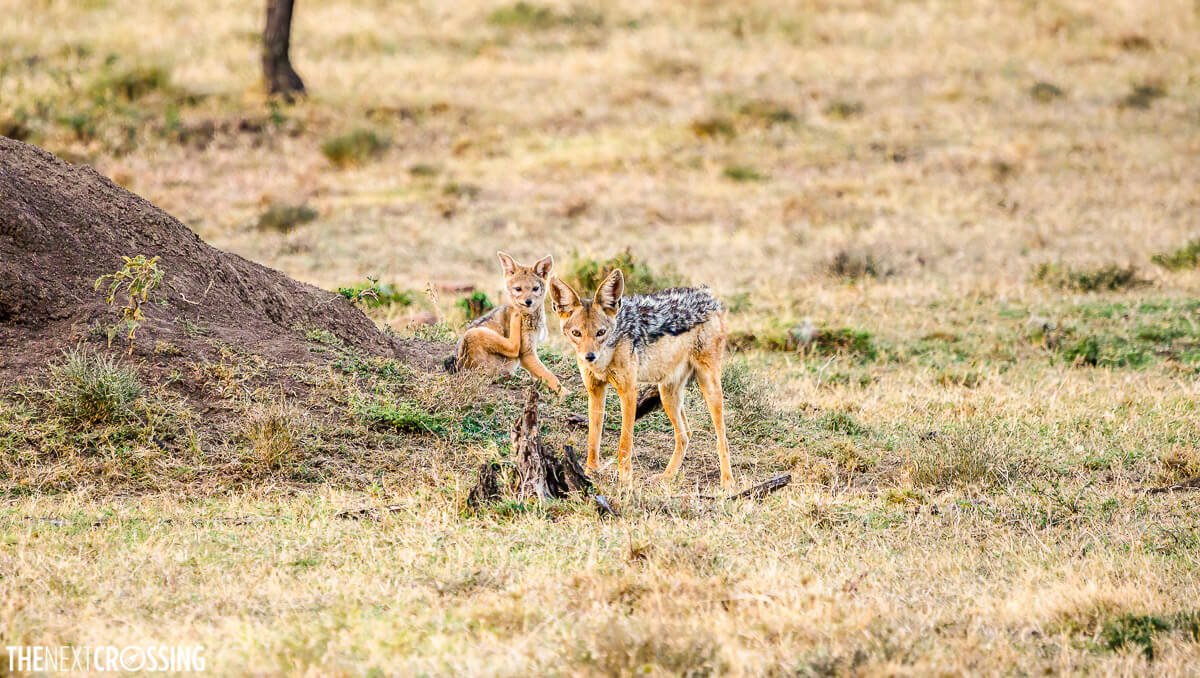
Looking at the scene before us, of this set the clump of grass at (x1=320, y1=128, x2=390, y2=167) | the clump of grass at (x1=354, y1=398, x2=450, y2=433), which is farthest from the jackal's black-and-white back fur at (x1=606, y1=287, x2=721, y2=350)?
the clump of grass at (x1=320, y1=128, x2=390, y2=167)

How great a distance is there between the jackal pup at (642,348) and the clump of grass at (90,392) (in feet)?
8.98

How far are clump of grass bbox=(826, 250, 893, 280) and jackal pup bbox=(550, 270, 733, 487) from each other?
7.50m

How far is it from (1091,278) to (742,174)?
7.92 meters

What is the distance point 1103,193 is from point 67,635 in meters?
18.9

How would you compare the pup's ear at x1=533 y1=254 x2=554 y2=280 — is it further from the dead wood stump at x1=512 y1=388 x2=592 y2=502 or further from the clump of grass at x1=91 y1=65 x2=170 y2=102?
the clump of grass at x1=91 y1=65 x2=170 y2=102

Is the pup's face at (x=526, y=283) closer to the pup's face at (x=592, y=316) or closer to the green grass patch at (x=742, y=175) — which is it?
the pup's face at (x=592, y=316)

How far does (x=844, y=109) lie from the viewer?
25672mm

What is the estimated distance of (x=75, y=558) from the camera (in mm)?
5941

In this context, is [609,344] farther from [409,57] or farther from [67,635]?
[409,57]

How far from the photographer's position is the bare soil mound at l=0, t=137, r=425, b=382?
8305 mm

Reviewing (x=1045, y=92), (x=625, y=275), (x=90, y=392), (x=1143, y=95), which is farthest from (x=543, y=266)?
(x=1143, y=95)

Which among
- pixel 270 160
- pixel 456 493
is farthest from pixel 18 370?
pixel 270 160

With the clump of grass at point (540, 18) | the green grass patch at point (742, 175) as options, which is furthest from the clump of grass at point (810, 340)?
the clump of grass at point (540, 18)

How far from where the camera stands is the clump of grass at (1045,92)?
87.0 ft
